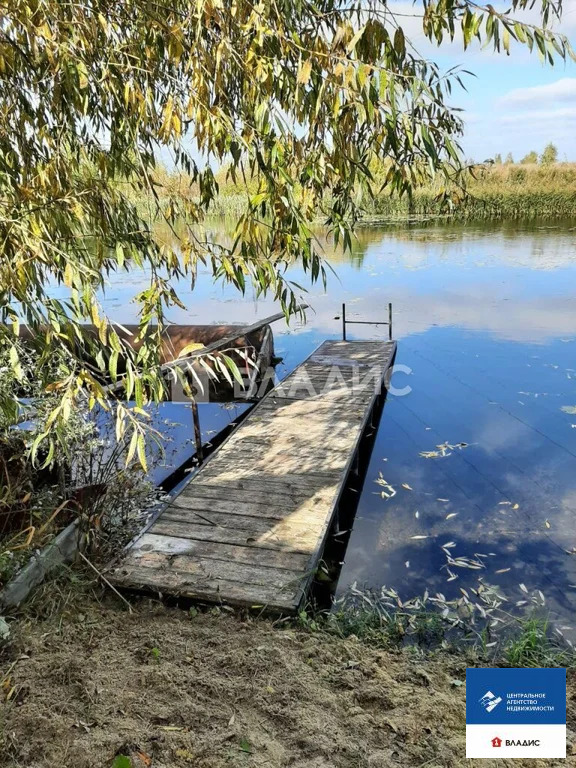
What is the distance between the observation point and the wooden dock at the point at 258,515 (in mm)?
3359

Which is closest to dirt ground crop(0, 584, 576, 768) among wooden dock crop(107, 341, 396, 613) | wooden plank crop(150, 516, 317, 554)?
wooden dock crop(107, 341, 396, 613)

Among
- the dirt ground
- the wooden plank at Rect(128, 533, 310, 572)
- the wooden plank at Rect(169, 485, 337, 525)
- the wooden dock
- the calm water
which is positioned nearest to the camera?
the dirt ground

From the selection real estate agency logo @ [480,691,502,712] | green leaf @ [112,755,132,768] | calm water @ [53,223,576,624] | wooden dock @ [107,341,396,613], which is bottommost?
calm water @ [53,223,576,624]

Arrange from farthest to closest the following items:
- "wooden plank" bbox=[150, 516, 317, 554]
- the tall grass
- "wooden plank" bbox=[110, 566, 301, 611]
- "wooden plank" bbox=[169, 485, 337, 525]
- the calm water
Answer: the tall grass → the calm water → "wooden plank" bbox=[169, 485, 337, 525] → "wooden plank" bbox=[150, 516, 317, 554] → "wooden plank" bbox=[110, 566, 301, 611]

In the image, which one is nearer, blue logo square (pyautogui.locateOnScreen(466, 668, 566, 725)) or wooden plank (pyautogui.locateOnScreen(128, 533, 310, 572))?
blue logo square (pyautogui.locateOnScreen(466, 668, 566, 725))

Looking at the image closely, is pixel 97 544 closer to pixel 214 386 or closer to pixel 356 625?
pixel 356 625

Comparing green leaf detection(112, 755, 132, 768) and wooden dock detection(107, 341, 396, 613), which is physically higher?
green leaf detection(112, 755, 132, 768)

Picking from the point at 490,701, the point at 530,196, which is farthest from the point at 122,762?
the point at 530,196

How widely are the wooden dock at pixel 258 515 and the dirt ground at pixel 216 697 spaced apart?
27cm

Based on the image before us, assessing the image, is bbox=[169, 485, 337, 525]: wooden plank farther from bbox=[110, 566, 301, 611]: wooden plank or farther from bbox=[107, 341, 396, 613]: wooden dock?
bbox=[110, 566, 301, 611]: wooden plank

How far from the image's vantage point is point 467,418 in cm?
763

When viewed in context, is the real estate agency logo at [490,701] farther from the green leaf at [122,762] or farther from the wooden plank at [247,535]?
the wooden plank at [247,535]

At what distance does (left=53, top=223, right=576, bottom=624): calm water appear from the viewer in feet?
14.9

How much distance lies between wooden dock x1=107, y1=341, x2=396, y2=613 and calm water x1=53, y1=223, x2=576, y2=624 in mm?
662
